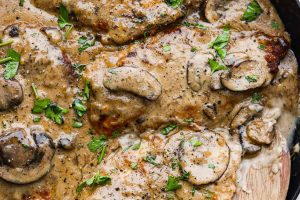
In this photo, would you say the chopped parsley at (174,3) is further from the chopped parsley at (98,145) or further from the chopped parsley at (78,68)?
the chopped parsley at (98,145)

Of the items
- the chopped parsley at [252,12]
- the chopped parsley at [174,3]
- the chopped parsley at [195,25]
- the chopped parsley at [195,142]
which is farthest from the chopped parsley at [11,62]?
the chopped parsley at [252,12]

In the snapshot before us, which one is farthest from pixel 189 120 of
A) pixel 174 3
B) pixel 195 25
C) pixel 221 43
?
pixel 174 3

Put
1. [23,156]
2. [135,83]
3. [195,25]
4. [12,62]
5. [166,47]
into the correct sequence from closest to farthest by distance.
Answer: [23,156] → [135,83] → [12,62] → [166,47] → [195,25]

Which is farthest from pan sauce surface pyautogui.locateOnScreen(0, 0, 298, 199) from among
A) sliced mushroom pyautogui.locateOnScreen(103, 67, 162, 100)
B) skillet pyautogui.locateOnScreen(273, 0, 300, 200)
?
skillet pyautogui.locateOnScreen(273, 0, 300, 200)

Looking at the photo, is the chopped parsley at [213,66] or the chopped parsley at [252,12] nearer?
the chopped parsley at [213,66]

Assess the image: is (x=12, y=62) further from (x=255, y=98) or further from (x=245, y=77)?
(x=255, y=98)

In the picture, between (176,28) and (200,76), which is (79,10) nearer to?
(176,28)

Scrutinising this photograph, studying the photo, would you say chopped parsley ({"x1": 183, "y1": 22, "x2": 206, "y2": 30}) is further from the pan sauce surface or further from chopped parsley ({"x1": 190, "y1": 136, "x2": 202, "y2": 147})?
chopped parsley ({"x1": 190, "y1": 136, "x2": 202, "y2": 147})

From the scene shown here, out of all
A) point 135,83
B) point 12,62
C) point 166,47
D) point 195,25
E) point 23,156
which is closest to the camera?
point 23,156
